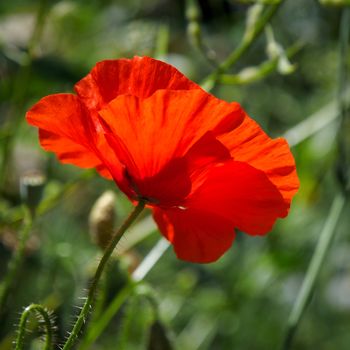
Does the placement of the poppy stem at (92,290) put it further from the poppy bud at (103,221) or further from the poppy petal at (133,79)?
the poppy bud at (103,221)

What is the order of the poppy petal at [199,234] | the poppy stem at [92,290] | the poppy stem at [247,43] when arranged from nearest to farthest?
the poppy stem at [92,290]
the poppy petal at [199,234]
the poppy stem at [247,43]

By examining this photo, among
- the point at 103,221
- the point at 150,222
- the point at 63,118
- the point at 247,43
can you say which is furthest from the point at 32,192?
the point at 150,222

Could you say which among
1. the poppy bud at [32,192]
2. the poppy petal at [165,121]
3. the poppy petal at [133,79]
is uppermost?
the poppy petal at [133,79]

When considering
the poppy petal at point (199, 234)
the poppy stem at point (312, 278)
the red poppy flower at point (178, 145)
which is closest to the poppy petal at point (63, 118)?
the red poppy flower at point (178, 145)

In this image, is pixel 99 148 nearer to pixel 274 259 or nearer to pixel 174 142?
pixel 174 142

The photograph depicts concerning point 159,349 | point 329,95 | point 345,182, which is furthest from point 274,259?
Answer: point 329,95

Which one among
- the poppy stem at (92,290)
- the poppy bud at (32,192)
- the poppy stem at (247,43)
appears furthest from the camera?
the poppy stem at (247,43)

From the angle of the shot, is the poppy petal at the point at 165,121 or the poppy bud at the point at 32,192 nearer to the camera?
the poppy petal at the point at 165,121
